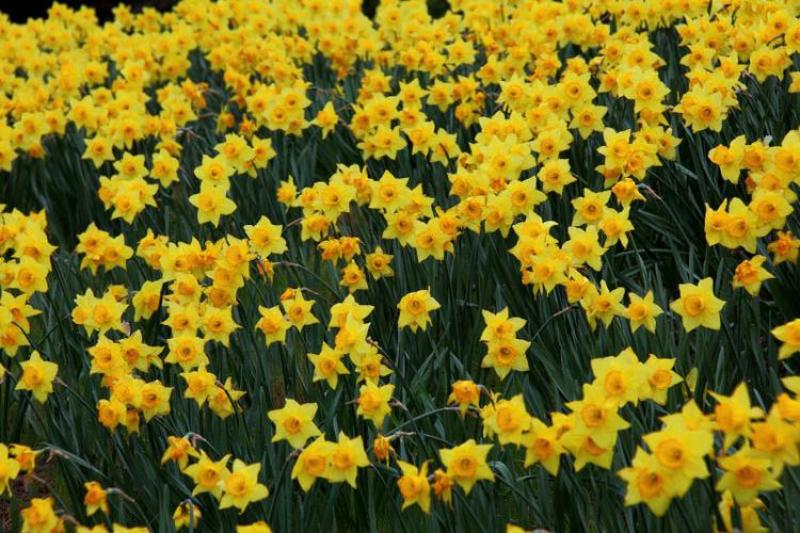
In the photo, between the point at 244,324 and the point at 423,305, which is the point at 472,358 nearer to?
the point at 423,305

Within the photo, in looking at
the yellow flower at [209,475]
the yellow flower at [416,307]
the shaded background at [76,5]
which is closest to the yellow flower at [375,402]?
the yellow flower at [209,475]

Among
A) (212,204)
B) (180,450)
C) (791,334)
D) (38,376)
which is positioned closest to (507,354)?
(791,334)

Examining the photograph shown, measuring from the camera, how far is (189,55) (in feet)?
23.3

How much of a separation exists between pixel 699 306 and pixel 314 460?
98 cm

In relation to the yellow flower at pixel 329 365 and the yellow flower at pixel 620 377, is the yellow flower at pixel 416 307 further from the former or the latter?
the yellow flower at pixel 620 377

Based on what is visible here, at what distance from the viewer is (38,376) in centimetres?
273

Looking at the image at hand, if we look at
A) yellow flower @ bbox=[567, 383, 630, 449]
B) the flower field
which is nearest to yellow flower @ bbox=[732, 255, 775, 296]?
the flower field

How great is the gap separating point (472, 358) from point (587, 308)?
57cm

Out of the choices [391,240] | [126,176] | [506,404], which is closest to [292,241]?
Answer: [391,240]

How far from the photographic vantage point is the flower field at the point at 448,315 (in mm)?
2135

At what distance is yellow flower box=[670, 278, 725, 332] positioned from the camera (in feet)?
7.96

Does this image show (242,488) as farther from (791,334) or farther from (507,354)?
(791,334)

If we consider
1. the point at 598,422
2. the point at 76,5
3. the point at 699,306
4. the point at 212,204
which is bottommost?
the point at 598,422

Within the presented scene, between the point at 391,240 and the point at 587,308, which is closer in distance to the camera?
the point at 587,308
